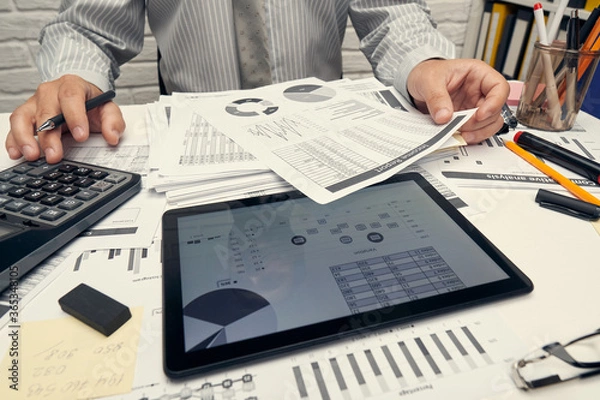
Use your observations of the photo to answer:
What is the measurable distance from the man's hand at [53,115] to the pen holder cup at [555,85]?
58 centimetres

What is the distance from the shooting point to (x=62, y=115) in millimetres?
479

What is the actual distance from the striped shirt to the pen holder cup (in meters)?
0.15

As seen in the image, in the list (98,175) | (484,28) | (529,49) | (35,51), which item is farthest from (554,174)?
(35,51)

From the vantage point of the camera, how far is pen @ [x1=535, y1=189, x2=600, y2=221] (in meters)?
0.37

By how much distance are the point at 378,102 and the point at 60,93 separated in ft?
1.44

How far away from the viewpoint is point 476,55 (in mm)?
1461

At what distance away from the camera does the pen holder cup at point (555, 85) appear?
0.51 m

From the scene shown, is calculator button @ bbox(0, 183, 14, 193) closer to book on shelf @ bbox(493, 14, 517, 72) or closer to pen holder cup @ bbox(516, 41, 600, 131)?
pen holder cup @ bbox(516, 41, 600, 131)

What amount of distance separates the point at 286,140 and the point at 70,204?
0.24 metres

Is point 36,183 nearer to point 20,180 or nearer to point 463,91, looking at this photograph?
point 20,180

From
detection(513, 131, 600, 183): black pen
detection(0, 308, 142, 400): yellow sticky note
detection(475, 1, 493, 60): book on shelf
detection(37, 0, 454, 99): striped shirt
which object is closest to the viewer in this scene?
detection(0, 308, 142, 400): yellow sticky note

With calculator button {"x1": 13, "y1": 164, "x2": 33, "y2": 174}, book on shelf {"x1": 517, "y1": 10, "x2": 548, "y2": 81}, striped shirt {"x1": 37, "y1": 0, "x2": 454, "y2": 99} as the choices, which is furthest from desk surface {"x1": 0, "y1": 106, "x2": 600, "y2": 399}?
book on shelf {"x1": 517, "y1": 10, "x2": 548, "y2": 81}

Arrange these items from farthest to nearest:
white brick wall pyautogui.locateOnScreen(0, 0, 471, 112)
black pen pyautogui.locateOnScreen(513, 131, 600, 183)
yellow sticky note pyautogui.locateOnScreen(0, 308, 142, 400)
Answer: white brick wall pyautogui.locateOnScreen(0, 0, 471, 112) < black pen pyautogui.locateOnScreen(513, 131, 600, 183) < yellow sticky note pyautogui.locateOnScreen(0, 308, 142, 400)

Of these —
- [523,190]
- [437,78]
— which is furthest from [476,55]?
[523,190]
